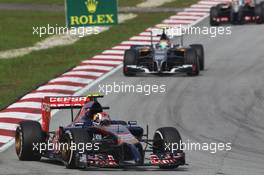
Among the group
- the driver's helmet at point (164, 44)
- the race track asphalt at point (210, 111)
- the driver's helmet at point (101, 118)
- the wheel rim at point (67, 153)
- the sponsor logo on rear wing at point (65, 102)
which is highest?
the sponsor logo on rear wing at point (65, 102)

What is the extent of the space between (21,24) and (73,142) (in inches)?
1144

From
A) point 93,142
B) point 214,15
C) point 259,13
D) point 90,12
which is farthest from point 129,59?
point 93,142

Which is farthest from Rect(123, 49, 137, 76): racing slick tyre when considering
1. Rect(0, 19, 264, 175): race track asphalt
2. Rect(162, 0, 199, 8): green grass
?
Rect(162, 0, 199, 8): green grass

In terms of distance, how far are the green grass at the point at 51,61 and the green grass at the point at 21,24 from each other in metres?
2.15

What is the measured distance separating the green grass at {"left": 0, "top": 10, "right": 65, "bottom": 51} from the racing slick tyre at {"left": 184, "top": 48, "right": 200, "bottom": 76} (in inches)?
395

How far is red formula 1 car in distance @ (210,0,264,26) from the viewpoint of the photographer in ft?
150

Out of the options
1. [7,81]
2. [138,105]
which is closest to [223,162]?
[138,105]

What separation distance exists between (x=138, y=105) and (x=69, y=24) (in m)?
13.2

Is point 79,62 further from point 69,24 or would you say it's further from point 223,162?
point 223,162

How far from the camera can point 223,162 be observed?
2148 centimetres

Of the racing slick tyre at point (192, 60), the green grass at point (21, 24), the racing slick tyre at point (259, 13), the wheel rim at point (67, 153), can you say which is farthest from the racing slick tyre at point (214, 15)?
the wheel rim at point (67, 153)

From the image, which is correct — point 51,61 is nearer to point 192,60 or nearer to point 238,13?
point 192,60

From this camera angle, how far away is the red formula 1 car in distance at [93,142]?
19.6 metres

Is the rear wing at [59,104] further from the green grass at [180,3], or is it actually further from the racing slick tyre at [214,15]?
the green grass at [180,3]
